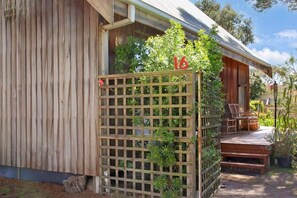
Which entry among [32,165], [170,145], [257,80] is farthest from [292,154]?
[257,80]

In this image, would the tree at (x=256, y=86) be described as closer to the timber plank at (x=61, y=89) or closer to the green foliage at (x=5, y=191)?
the timber plank at (x=61, y=89)

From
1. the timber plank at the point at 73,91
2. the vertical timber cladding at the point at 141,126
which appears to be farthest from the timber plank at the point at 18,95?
the vertical timber cladding at the point at 141,126

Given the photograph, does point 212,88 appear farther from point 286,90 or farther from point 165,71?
point 286,90

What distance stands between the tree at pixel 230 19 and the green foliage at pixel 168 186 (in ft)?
76.4

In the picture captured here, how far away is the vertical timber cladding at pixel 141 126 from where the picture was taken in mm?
4723

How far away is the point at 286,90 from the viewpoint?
859cm

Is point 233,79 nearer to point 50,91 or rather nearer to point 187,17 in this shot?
point 187,17

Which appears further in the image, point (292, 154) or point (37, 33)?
point (292, 154)

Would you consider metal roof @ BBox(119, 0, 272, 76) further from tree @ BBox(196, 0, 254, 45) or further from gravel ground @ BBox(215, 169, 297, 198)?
tree @ BBox(196, 0, 254, 45)

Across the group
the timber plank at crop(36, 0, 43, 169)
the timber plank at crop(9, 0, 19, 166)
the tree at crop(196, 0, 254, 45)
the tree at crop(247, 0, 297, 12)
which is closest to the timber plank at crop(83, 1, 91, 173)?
the timber plank at crop(36, 0, 43, 169)

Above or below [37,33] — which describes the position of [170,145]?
below

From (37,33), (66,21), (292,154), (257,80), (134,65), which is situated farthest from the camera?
(257,80)

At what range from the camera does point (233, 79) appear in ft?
41.3

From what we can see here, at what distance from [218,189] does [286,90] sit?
3.85m
